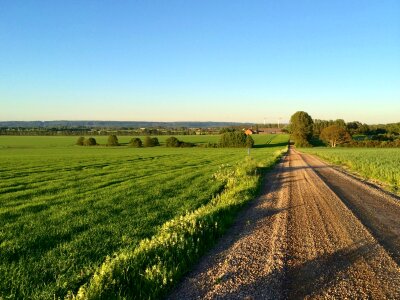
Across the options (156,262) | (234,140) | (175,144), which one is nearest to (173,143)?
(175,144)

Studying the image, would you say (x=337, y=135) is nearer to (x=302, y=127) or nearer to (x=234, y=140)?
(x=302, y=127)

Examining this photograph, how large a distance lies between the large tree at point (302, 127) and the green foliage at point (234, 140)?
2264 centimetres

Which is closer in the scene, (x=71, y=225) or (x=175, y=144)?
(x=71, y=225)

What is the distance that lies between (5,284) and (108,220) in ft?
17.3

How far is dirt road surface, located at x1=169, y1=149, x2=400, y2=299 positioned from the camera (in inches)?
245

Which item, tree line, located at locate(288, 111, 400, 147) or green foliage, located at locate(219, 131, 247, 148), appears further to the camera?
tree line, located at locate(288, 111, 400, 147)

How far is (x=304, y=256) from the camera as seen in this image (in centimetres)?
796

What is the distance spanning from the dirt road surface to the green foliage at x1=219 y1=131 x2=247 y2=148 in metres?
88.0

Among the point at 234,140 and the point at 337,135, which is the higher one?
the point at 337,135

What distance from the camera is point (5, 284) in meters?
6.55

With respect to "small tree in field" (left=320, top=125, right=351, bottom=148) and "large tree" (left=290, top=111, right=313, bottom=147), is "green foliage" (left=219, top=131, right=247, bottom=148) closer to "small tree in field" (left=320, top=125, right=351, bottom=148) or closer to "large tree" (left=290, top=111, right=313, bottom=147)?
"large tree" (left=290, top=111, right=313, bottom=147)

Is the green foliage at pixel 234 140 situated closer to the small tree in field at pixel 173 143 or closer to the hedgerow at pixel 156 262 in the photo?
the small tree in field at pixel 173 143

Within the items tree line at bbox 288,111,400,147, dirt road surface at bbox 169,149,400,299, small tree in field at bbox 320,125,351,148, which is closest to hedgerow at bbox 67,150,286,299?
dirt road surface at bbox 169,149,400,299

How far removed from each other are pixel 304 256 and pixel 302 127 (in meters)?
114
